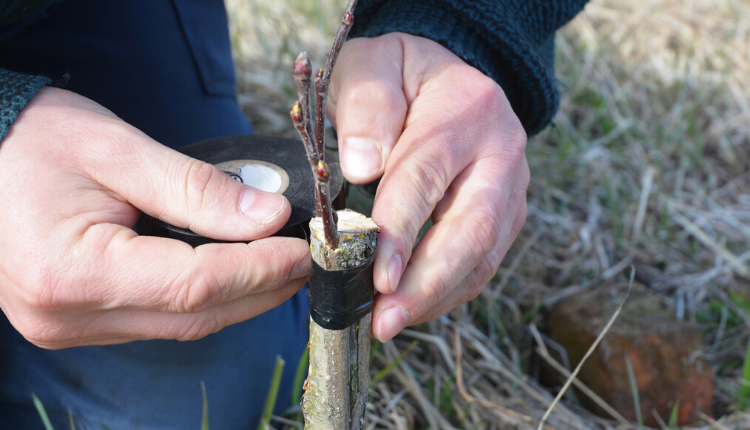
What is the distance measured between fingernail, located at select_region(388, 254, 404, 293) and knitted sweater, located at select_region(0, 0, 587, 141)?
26.7 inches

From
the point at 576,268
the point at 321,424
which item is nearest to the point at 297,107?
the point at 321,424

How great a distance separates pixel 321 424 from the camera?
1025 millimetres

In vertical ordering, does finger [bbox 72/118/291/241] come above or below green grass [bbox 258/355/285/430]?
above

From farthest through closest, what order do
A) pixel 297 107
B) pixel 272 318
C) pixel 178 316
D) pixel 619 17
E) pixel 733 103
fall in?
1. pixel 619 17
2. pixel 733 103
3. pixel 272 318
4. pixel 178 316
5. pixel 297 107

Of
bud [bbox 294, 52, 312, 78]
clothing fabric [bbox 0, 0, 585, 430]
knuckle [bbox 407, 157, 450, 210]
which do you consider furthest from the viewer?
clothing fabric [bbox 0, 0, 585, 430]

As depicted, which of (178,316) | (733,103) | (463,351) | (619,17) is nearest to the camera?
(178,316)

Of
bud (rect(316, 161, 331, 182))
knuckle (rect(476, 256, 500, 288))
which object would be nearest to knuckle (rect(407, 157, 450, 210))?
knuckle (rect(476, 256, 500, 288))

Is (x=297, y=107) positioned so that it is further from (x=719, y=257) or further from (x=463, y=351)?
(x=719, y=257)

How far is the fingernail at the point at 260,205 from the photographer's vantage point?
3.13 ft

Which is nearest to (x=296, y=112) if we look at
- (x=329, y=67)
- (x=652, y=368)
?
(x=329, y=67)

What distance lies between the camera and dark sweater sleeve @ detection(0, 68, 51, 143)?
0.95m

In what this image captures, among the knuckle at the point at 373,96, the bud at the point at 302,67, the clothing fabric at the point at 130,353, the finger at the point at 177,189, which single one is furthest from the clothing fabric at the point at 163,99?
the bud at the point at 302,67

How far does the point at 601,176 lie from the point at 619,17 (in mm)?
1727

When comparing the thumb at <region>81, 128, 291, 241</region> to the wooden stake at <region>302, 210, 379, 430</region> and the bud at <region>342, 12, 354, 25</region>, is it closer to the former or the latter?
the wooden stake at <region>302, 210, 379, 430</region>
